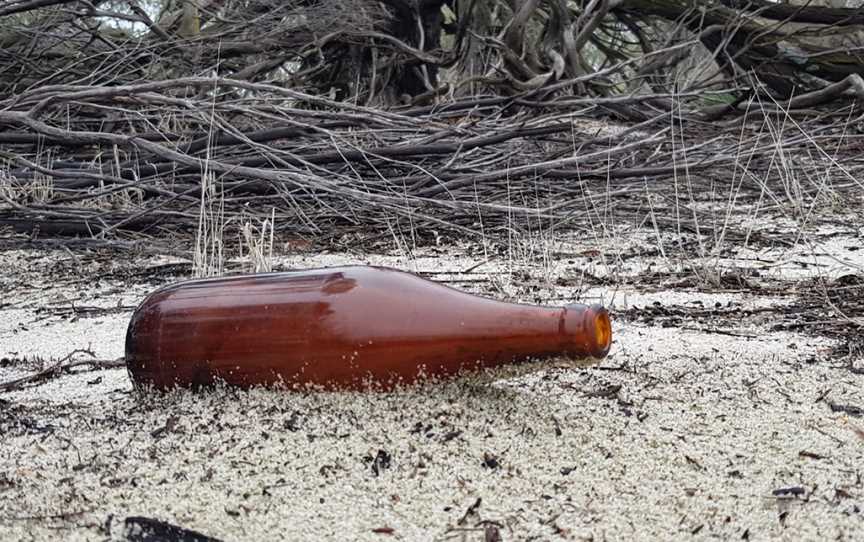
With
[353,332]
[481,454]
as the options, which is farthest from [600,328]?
[353,332]

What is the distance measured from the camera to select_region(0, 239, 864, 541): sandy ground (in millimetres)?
1149

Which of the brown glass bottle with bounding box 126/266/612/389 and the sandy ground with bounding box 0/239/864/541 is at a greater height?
the brown glass bottle with bounding box 126/266/612/389

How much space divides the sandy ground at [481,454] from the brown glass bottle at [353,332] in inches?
1.4

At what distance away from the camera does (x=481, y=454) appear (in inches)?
52.0

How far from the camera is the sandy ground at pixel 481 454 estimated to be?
115 centimetres

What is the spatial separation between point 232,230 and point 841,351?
259cm

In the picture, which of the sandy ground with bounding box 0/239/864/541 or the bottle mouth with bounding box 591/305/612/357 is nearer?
the sandy ground with bounding box 0/239/864/541

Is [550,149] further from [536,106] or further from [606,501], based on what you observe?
[606,501]

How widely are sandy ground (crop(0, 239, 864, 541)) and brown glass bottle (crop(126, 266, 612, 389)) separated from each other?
4cm

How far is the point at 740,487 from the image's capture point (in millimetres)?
1224

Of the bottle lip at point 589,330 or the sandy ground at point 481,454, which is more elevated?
the bottle lip at point 589,330

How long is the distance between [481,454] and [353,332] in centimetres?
28

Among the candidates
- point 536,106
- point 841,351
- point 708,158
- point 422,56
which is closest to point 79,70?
point 422,56

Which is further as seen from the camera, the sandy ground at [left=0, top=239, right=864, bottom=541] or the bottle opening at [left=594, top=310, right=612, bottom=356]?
the bottle opening at [left=594, top=310, right=612, bottom=356]
